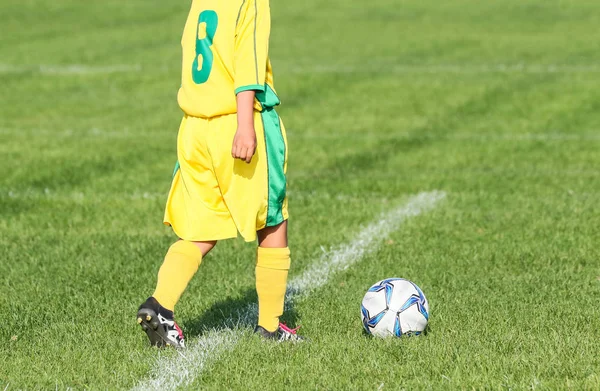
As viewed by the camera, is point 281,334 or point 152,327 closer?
point 152,327

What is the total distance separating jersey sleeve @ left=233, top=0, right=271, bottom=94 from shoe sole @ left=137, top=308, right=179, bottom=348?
1015 millimetres

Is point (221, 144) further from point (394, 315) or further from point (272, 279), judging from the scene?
point (394, 315)

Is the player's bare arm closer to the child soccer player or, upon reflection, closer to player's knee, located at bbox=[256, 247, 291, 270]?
the child soccer player

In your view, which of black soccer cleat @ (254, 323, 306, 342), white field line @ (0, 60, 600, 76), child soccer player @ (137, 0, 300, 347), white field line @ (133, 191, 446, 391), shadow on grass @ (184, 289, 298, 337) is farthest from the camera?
white field line @ (0, 60, 600, 76)

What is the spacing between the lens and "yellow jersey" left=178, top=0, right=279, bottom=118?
4.25 metres

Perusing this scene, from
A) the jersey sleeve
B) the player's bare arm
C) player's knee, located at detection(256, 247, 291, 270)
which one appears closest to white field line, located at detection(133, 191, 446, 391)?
player's knee, located at detection(256, 247, 291, 270)

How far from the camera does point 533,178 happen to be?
859cm

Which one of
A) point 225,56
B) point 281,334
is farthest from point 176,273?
point 225,56

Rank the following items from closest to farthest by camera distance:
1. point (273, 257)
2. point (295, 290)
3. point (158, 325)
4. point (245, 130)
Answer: point (245, 130) → point (158, 325) → point (273, 257) → point (295, 290)

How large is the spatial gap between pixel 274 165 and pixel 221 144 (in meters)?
0.25

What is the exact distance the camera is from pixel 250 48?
4.25 meters

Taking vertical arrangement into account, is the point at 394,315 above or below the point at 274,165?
below

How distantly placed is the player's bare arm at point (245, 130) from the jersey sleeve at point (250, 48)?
0.04 metres

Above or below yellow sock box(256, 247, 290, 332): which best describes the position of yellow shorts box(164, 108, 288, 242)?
above
